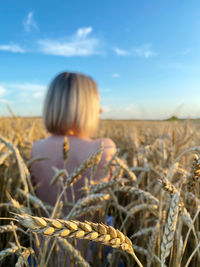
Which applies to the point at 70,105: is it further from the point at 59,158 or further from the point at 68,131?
the point at 59,158

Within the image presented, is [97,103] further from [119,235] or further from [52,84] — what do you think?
[119,235]

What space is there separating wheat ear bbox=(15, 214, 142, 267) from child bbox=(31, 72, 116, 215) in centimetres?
132

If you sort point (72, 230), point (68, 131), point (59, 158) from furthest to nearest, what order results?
point (68, 131)
point (59, 158)
point (72, 230)

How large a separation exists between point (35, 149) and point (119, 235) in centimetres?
152

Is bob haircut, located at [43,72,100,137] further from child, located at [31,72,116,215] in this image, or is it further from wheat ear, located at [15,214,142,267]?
wheat ear, located at [15,214,142,267]

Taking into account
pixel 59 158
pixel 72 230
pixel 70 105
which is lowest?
pixel 59 158

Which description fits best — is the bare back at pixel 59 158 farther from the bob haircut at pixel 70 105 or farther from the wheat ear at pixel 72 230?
the wheat ear at pixel 72 230

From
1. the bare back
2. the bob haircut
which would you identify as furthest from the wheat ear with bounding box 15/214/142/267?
the bob haircut

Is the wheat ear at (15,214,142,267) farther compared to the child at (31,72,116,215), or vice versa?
the child at (31,72,116,215)

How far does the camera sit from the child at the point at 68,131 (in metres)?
1.73

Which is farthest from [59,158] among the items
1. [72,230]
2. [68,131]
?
[72,230]

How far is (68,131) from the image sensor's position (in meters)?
1.84

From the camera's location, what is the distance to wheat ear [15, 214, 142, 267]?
338mm

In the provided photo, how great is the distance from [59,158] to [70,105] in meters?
0.40
